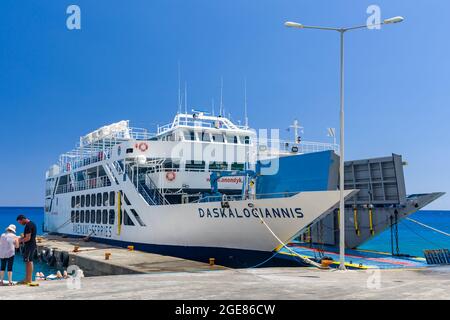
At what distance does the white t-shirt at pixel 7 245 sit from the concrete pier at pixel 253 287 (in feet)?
3.85

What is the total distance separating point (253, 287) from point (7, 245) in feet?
21.5

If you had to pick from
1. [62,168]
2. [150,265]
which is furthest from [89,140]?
[150,265]

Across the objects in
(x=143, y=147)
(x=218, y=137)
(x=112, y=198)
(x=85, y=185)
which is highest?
(x=218, y=137)

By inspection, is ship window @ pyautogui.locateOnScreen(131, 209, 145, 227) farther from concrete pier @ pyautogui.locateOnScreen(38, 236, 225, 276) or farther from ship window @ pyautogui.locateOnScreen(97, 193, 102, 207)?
ship window @ pyautogui.locateOnScreen(97, 193, 102, 207)

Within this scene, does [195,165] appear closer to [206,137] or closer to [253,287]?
[206,137]

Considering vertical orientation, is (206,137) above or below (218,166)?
above

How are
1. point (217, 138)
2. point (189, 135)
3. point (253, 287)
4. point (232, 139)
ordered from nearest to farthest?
point (253, 287)
point (189, 135)
point (217, 138)
point (232, 139)

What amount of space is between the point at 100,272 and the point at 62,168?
26.1 meters

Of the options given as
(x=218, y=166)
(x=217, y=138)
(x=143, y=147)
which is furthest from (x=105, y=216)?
(x=217, y=138)

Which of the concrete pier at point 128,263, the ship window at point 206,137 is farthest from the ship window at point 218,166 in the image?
the concrete pier at point 128,263

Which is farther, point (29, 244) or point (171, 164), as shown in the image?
point (171, 164)

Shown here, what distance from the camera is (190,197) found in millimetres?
27469

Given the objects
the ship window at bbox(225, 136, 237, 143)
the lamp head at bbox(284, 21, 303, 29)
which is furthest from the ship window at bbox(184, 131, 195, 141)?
the lamp head at bbox(284, 21, 303, 29)

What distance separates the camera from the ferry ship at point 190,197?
65.2 feet
